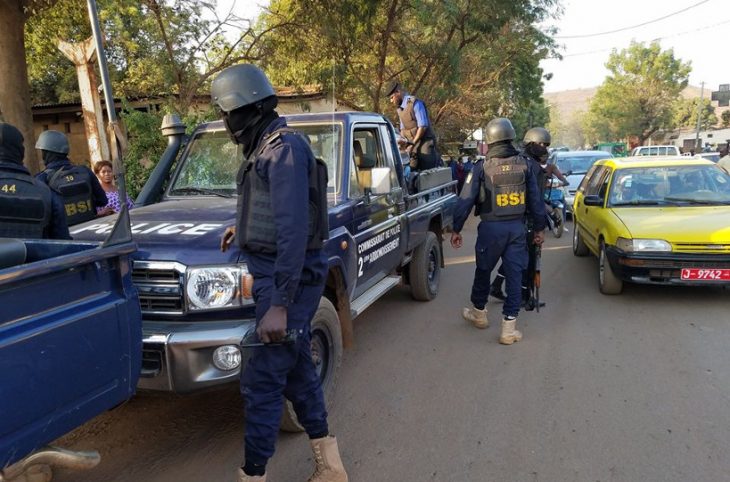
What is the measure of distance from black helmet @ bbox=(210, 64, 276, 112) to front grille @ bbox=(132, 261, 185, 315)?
987mm

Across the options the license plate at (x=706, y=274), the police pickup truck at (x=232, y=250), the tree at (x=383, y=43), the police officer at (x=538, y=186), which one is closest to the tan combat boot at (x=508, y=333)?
the police officer at (x=538, y=186)

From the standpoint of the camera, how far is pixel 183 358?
279cm

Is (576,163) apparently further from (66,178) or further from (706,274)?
(66,178)

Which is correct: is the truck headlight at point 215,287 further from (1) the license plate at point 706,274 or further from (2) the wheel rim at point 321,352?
(1) the license plate at point 706,274

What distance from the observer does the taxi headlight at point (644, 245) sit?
220 inches

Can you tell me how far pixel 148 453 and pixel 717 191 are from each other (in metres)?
6.61

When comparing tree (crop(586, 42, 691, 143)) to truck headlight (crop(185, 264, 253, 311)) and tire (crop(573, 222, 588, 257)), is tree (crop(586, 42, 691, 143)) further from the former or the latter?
truck headlight (crop(185, 264, 253, 311))

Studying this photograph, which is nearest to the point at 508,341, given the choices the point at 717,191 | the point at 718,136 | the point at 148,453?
the point at 148,453

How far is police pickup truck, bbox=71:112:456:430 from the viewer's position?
2.87m

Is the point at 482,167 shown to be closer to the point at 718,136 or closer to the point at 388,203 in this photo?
the point at 388,203

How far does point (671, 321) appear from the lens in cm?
532

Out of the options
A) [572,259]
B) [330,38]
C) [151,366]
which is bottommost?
[572,259]

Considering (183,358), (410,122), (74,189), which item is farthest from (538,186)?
(74,189)

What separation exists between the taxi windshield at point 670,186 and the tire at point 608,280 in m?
0.86
